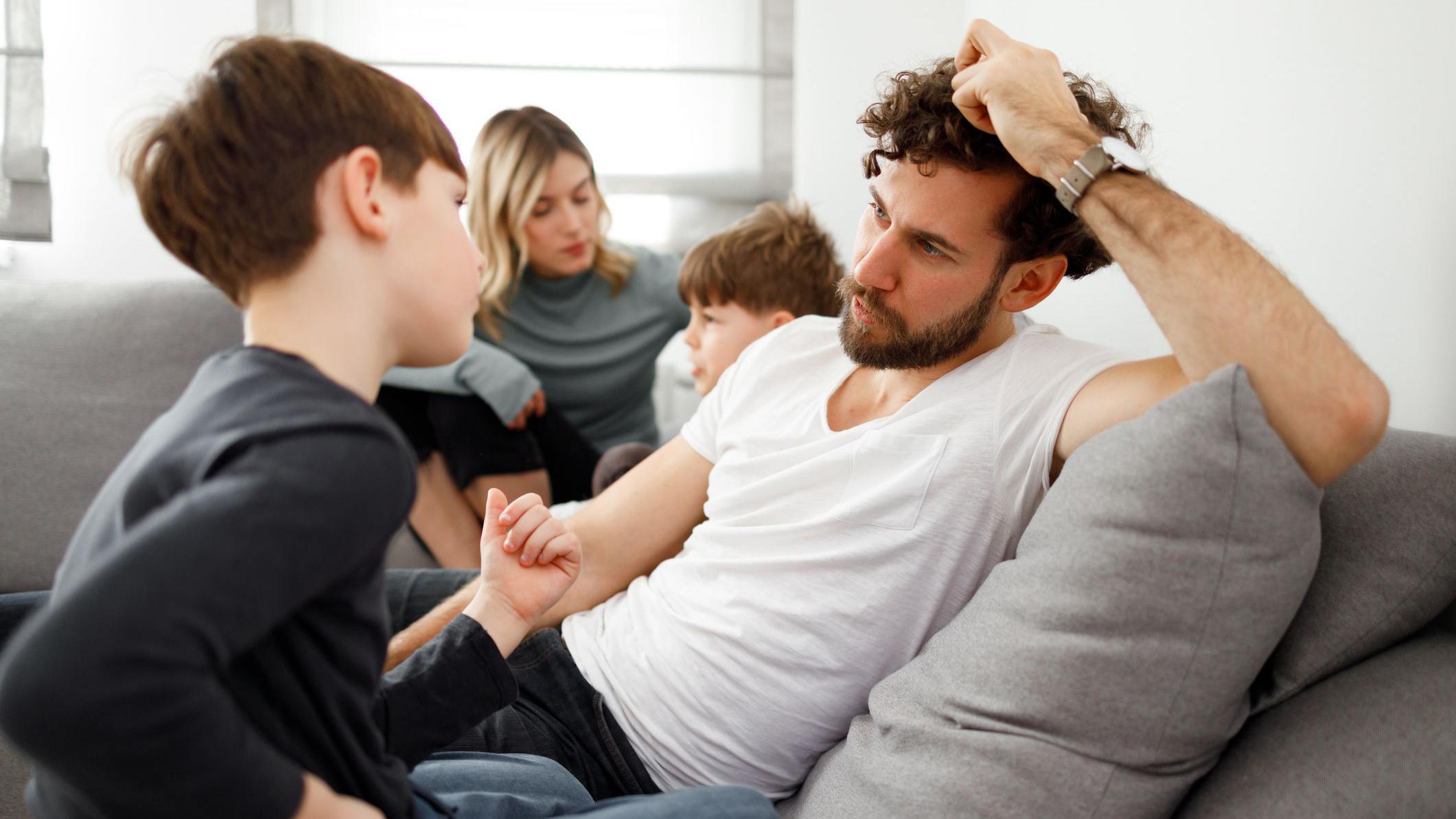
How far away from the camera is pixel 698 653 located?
1.18m

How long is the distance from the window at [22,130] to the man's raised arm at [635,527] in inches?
92.6

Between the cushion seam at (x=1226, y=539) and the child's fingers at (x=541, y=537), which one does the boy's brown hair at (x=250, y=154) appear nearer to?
the child's fingers at (x=541, y=537)

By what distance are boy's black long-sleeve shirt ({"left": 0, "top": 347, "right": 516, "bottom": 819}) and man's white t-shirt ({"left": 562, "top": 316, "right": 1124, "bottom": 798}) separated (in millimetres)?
462

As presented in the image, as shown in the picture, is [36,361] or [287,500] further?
[36,361]

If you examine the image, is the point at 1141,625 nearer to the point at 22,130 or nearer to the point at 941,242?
the point at 941,242

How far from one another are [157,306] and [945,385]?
61.9 inches

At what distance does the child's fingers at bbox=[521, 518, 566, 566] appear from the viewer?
3.38 ft

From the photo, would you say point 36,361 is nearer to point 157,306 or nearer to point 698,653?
point 157,306

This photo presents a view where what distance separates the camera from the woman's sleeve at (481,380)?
217 centimetres

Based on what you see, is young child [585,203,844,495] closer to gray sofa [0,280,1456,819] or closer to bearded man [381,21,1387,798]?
bearded man [381,21,1387,798]

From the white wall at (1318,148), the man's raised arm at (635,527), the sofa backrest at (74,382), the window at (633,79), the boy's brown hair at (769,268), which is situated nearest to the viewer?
the white wall at (1318,148)

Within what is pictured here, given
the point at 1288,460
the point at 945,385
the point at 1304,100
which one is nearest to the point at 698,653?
the point at 945,385

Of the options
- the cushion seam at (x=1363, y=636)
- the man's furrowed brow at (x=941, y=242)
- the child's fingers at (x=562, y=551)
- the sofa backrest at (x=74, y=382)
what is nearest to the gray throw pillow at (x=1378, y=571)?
the cushion seam at (x=1363, y=636)

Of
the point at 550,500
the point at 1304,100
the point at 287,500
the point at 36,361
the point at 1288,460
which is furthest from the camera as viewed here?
the point at 550,500
